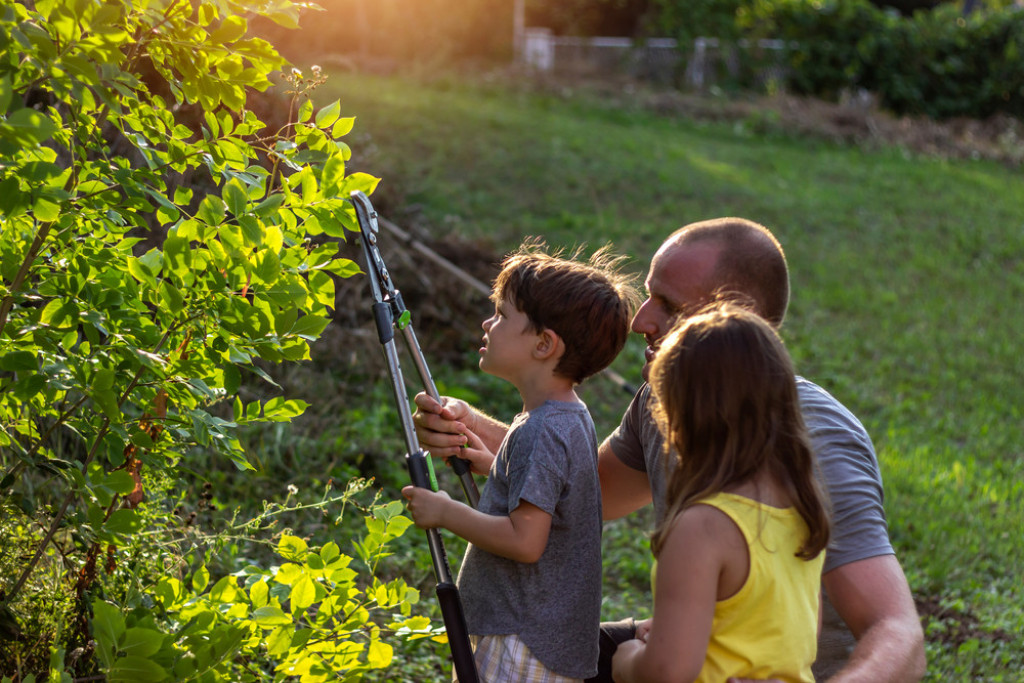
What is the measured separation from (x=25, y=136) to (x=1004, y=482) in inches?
216

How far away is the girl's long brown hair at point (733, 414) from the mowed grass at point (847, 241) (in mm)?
2419

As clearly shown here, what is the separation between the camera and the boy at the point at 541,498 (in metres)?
2.24

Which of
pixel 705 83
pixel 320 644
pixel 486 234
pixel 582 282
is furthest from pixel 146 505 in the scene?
pixel 705 83

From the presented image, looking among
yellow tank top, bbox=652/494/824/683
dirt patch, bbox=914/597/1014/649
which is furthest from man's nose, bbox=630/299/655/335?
dirt patch, bbox=914/597/1014/649

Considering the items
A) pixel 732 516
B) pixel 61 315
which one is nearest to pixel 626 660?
pixel 732 516

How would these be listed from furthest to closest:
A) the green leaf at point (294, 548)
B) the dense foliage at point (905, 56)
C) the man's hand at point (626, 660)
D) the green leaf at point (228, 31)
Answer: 1. the dense foliage at point (905, 56)
2. the green leaf at point (294, 548)
3. the green leaf at point (228, 31)
4. the man's hand at point (626, 660)

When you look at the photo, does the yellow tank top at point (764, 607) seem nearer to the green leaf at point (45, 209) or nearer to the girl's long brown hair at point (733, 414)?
the girl's long brown hair at point (733, 414)

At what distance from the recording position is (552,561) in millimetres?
2324

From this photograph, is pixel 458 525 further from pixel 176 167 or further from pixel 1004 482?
pixel 1004 482

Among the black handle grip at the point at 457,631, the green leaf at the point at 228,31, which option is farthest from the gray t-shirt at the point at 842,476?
the green leaf at the point at 228,31

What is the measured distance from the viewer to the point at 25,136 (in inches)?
63.5

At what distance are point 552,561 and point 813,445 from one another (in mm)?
643

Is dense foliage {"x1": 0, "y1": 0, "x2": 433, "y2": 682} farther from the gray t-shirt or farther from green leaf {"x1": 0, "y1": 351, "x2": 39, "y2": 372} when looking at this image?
the gray t-shirt

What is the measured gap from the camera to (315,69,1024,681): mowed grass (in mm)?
4859
